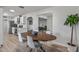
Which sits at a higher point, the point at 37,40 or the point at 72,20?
the point at 72,20

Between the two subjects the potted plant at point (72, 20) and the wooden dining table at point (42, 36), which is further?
the wooden dining table at point (42, 36)

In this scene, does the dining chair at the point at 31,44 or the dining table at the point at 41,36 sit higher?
the dining table at the point at 41,36

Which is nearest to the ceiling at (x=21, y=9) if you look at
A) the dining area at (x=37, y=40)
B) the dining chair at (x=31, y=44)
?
the dining area at (x=37, y=40)

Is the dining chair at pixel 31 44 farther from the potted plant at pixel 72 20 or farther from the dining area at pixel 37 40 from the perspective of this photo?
the potted plant at pixel 72 20

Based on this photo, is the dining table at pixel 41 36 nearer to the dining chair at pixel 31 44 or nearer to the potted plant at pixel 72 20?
the dining chair at pixel 31 44

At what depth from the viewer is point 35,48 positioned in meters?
2.16

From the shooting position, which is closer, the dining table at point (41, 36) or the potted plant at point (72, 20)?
the potted plant at point (72, 20)

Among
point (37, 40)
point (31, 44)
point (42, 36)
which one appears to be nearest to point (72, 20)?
point (42, 36)

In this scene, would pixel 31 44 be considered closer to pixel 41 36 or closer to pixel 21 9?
pixel 41 36

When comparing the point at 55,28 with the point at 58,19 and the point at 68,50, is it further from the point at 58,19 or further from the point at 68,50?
the point at 68,50

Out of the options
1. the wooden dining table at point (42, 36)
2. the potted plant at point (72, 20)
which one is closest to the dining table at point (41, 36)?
the wooden dining table at point (42, 36)

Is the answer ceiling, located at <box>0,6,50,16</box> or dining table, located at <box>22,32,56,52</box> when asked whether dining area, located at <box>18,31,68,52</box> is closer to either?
dining table, located at <box>22,32,56,52</box>

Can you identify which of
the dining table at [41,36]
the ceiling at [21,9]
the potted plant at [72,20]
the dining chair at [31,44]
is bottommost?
the dining chair at [31,44]
